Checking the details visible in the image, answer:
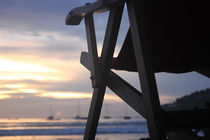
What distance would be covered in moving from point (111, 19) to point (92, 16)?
319 mm

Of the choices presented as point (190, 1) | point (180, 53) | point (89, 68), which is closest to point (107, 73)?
point (89, 68)

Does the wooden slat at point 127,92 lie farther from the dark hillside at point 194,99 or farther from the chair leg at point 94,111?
the dark hillside at point 194,99

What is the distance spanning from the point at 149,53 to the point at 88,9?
66 centimetres

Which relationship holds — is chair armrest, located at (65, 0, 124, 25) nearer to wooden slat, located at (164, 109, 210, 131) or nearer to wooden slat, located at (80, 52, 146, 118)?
wooden slat, located at (80, 52, 146, 118)

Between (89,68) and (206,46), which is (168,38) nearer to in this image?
(206,46)

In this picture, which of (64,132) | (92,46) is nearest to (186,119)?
(92,46)

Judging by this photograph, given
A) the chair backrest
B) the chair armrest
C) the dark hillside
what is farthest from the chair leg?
the dark hillside

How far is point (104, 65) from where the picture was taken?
1896 millimetres

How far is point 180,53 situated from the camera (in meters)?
1.98

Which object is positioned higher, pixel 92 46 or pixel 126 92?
pixel 92 46

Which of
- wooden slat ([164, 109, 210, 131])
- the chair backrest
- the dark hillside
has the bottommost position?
wooden slat ([164, 109, 210, 131])

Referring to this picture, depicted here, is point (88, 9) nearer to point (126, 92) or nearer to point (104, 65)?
point (104, 65)

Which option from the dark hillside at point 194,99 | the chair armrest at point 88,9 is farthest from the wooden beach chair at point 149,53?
the dark hillside at point 194,99

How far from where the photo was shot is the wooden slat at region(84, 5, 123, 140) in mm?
1766
